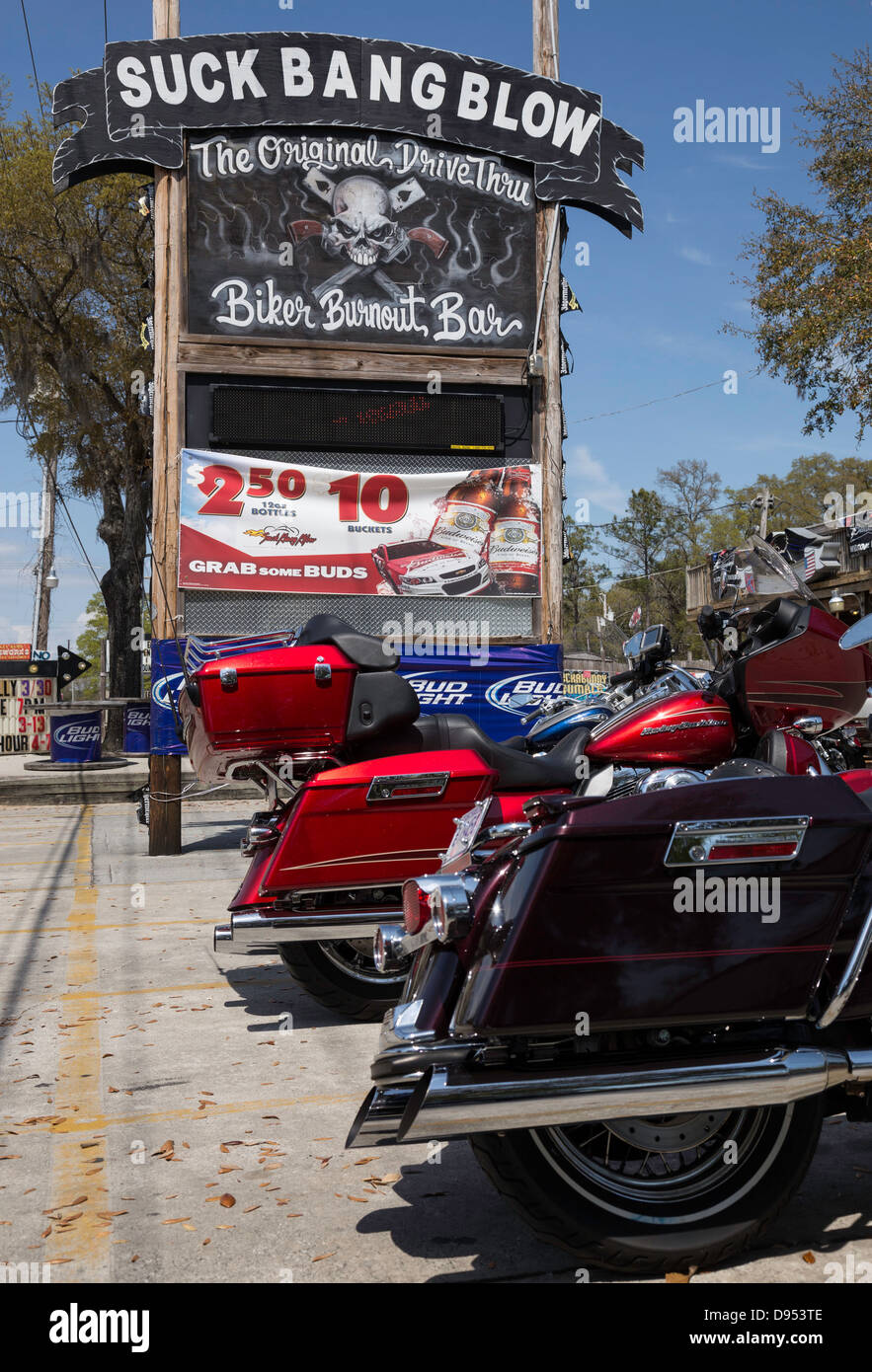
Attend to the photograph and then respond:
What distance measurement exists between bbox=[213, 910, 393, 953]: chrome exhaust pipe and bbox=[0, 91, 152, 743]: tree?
19875mm

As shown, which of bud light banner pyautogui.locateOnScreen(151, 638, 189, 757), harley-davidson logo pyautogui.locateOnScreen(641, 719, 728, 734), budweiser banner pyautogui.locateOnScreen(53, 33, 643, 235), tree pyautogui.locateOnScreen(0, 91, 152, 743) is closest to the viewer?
harley-davidson logo pyautogui.locateOnScreen(641, 719, 728, 734)

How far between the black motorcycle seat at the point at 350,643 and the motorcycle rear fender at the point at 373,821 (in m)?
0.45

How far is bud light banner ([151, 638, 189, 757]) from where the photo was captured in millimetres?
10195

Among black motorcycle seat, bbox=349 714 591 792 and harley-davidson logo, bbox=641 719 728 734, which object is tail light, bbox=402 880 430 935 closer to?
harley-davidson logo, bbox=641 719 728 734

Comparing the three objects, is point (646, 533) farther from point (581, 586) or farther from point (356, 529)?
point (356, 529)

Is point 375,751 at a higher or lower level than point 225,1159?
higher

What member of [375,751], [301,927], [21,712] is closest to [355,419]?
[375,751]

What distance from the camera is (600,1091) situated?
9.12ft

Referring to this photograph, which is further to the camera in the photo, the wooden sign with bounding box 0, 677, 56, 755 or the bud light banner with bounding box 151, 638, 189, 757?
the wooden sign with bounding box 0, 677, 56, 755

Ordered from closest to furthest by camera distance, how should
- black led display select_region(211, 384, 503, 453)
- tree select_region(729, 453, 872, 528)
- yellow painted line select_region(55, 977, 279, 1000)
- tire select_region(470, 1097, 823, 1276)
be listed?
tire select_region(470, 1097, 823, 1276), yellow painted line select_region(55, 977, 279, 1000), black led display select_region(211, 384, 503, 453), tree select_region(729, 453, 872, 528)

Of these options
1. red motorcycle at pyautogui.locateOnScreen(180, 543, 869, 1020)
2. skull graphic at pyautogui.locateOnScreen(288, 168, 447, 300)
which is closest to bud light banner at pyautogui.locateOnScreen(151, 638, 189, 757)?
skull graphic at pyautogui.locateOnScreen(288, 168, 447, 300)

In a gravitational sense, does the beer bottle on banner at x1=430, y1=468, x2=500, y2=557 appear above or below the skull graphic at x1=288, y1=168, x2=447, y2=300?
below

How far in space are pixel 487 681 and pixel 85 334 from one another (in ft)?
58.9

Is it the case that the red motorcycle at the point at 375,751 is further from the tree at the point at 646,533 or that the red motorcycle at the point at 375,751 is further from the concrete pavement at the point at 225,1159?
the tree at the point at 646,533
